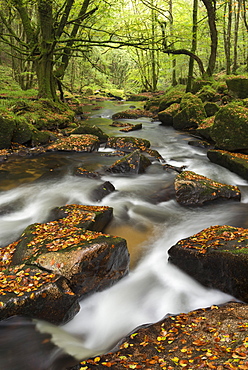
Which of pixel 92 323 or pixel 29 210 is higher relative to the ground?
pixel 29 210

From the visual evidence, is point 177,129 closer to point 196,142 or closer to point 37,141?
point 196,142

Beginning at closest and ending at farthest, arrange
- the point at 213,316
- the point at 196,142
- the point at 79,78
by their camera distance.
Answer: the point at 213,316, the point at 196,142, the point at 79,78

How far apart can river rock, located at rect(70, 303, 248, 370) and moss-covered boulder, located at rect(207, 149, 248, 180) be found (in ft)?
18.2

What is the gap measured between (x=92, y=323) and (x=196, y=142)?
9850 mm

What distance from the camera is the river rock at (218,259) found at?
344cm

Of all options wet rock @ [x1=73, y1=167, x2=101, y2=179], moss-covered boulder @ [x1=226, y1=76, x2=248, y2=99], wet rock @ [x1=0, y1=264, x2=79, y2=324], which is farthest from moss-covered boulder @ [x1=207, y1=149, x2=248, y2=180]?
moss-covered boulder @ [x1=226, y1=76, x2=248, y2=99]

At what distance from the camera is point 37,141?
1053cm

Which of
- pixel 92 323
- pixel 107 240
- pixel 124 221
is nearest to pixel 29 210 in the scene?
pixel 124 221

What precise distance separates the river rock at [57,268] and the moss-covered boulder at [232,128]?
22.5ft

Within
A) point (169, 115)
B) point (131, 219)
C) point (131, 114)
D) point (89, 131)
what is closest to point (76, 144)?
point (89, 131)

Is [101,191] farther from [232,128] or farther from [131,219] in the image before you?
[232,128]

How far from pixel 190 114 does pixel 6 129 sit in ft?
29.7

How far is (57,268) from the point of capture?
3.50 m

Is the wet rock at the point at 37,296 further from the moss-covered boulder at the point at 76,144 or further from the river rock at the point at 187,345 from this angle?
the moss-covered boulder at the point at 76,144
